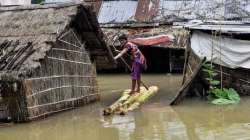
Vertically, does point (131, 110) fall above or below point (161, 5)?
below

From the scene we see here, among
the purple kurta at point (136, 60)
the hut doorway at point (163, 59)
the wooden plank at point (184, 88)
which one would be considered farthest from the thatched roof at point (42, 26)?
the hut doorway at point (163, 59)

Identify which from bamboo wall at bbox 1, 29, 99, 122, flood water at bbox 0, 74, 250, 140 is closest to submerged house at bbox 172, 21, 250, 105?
flood water at bbox 0, 74, 250, 140

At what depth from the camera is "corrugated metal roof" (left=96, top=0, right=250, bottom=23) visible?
18.8 meters

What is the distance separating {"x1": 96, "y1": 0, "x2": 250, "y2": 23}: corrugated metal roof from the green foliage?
707 centimetres

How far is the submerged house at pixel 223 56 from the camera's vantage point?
12117mm

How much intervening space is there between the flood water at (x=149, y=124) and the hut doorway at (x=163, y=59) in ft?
21.6

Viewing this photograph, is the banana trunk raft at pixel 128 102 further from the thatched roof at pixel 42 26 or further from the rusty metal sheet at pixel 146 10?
the rusty metal sheet at pixel 146 10

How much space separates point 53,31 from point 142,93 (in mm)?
3297

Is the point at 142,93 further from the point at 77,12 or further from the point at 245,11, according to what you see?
the point at 245,11

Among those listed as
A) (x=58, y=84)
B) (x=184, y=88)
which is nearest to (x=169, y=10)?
(x=184, y=88)

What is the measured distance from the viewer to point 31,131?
914cm

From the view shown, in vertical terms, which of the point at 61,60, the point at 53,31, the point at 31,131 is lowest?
the point at 31,131

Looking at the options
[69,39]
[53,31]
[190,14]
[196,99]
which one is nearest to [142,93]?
[196,99]

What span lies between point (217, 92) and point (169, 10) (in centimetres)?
856
